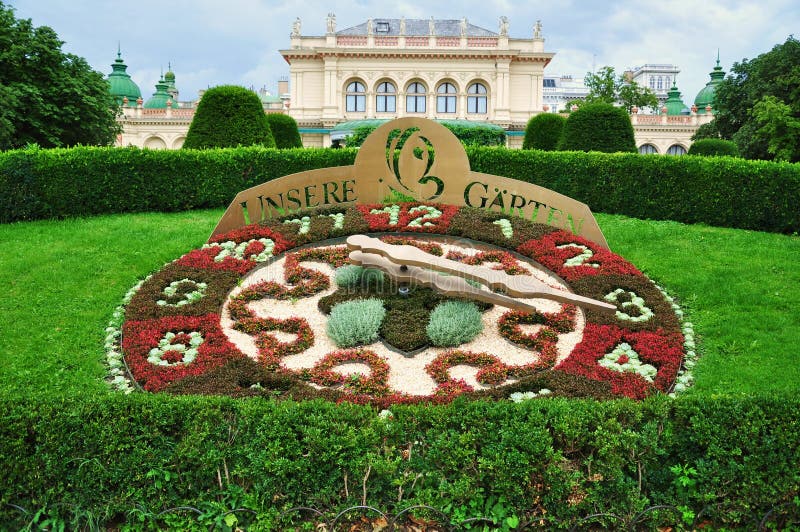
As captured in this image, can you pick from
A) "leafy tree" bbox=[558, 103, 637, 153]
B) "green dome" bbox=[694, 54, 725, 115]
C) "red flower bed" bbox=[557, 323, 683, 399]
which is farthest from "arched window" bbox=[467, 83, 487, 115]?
"red flower bed" bbox=[557, 323, 683, 399]

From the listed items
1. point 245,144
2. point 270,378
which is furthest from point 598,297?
point 245,144

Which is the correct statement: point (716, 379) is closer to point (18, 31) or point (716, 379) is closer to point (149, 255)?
point (149, 255)

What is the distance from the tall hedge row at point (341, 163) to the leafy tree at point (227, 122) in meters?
1.87

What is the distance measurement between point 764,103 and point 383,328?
23754mm

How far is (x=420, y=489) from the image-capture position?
4.14 m

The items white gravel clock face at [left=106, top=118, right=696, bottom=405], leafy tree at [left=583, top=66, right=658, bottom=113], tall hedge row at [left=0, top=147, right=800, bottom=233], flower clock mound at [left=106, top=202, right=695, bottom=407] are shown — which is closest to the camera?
flower clock mound at [left=106, top=202, right=695, bottom=407]

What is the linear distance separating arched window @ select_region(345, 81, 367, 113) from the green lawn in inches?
1546

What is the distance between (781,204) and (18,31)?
1018 inches

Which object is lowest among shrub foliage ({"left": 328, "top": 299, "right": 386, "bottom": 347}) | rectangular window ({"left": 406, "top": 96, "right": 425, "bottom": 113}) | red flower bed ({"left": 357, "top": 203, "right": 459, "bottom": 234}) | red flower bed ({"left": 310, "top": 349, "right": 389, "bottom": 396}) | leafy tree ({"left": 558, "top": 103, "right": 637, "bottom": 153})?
red flower bed ({"left": 310, "top": 349, "right": 389, "bottom": 396})

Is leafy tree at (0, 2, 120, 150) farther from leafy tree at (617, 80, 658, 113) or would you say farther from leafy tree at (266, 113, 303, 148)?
leafy tree at (617, 80, 658, 113)

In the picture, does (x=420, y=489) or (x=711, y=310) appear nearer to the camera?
(x=420, y=489)

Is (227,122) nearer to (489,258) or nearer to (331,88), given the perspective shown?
(489,258)

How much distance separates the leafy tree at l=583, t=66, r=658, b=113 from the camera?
150 ft

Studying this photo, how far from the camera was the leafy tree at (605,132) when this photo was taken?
1672cm
